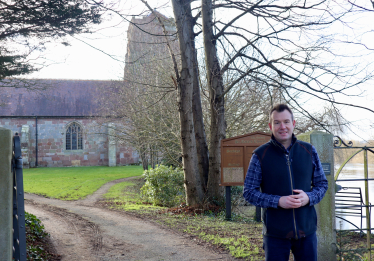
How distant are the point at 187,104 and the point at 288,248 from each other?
6562 mm

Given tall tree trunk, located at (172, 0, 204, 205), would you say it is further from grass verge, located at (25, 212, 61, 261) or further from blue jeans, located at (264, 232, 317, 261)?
blue jeans, located at (264, 232, 317, 261)

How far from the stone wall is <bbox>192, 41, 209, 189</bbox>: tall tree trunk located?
2013cm

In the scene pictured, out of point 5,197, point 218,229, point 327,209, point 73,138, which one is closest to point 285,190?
point 327,209

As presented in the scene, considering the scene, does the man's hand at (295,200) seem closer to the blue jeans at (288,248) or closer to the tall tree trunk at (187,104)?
the blue jeans at (288,248)

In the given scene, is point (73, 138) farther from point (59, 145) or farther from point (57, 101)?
point (57, 101)

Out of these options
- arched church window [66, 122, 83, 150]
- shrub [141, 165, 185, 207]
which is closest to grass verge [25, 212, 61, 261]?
shrub [141, 165, 185, 207]

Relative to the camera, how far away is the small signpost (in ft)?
25.9

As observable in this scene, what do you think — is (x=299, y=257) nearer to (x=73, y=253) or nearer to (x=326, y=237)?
(x=326, y=237)

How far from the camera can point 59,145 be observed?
100 feet

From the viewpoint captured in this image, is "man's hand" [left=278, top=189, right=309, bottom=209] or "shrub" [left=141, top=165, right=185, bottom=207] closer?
"man's hand" [left=278, top=189, right=309, bottom=209]

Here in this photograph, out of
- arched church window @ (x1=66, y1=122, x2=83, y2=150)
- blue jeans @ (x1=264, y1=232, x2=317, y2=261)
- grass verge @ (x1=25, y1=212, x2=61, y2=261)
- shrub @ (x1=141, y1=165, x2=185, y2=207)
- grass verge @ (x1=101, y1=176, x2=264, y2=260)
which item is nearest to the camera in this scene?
blue jeans @ (x1=264, y1=232, x2=317, y2=261)

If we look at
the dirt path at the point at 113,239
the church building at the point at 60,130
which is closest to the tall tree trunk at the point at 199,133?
the dirt path at the point at 113,239

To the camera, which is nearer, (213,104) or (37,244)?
(37,244)

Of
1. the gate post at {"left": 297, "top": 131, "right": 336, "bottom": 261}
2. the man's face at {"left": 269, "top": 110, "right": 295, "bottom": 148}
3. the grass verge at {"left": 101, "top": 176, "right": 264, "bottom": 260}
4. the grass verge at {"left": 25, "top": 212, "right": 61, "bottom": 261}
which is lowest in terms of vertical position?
the grass verge at {"left": 101, "top": 176, "right": 264, "bottom": 260}
